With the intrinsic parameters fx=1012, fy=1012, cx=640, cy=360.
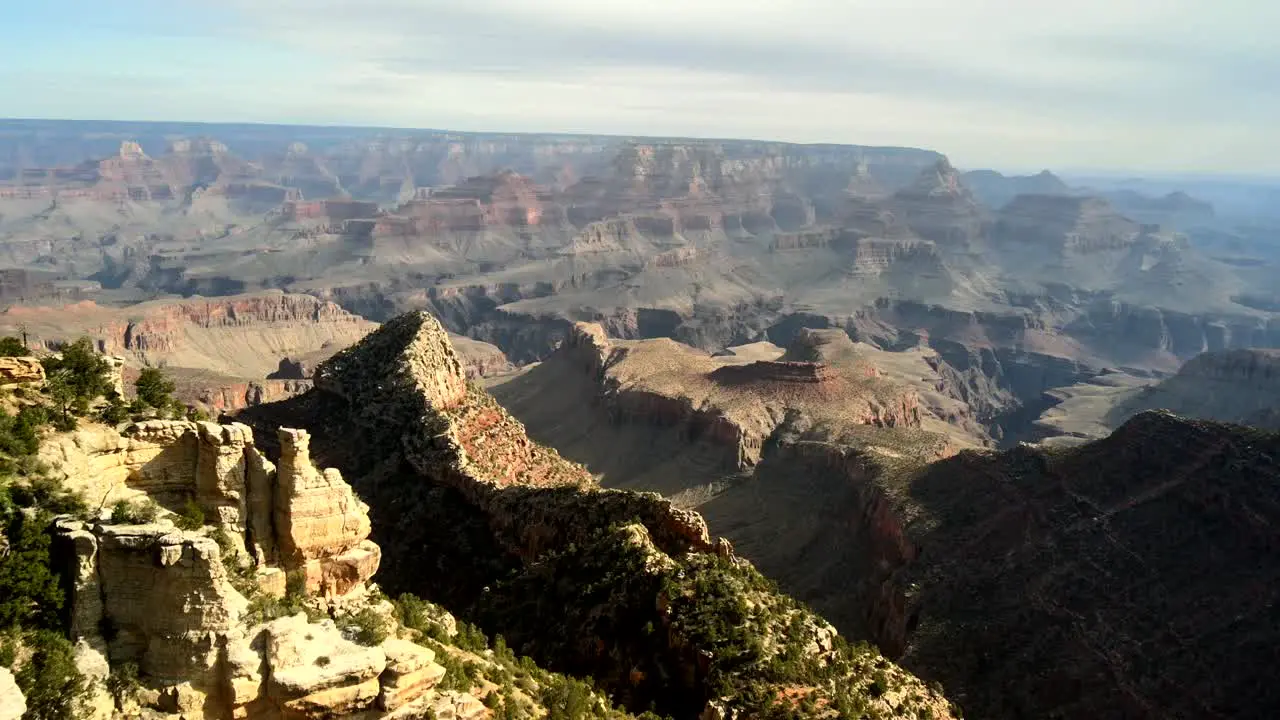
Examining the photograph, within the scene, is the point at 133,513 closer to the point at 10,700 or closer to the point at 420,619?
the point at 10,700

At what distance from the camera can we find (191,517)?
806 inches

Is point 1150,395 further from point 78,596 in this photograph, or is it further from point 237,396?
point 78,596

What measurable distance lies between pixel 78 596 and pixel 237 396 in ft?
284

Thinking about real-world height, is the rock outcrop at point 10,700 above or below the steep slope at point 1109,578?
above

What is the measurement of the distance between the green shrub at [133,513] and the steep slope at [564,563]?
1343cm

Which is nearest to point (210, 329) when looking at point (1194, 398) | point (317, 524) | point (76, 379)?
point (1194, 398)

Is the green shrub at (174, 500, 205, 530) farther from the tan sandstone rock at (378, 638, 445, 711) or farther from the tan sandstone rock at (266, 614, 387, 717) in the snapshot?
the tan sandstone rock at (378, 638, 445, 711)

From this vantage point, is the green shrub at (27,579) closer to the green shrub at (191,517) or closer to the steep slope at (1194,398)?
the green shrub at (191,517)

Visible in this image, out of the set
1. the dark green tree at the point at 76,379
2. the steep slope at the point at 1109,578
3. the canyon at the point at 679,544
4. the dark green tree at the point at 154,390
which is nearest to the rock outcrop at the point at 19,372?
the canyon at the point at 679,544

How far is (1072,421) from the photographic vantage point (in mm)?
128125

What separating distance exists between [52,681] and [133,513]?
343 centimetres

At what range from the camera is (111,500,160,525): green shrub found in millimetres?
18547

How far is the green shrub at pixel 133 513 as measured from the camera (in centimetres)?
1855

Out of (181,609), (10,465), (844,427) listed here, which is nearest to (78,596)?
(181,609)
